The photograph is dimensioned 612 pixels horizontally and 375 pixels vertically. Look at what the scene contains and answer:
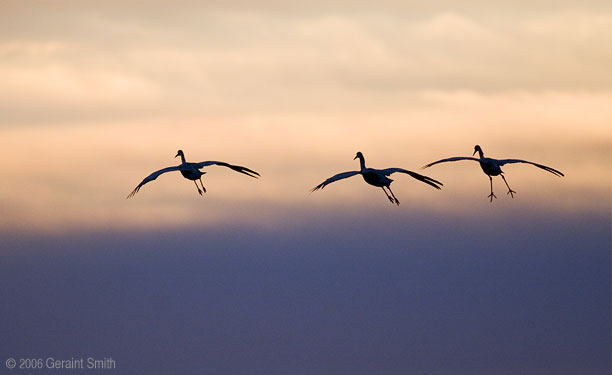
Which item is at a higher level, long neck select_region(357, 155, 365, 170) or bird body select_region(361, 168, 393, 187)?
long neck select_region(357, 155, 365, 170)

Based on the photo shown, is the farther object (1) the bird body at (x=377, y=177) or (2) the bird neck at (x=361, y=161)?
(2) the bird neck at (x=361, y=161)

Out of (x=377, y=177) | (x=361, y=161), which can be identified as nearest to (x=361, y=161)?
(x=361, y=161)

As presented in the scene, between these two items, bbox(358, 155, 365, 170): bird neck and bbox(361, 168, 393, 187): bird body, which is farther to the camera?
bbox(358, 155, 365, 170): bird neck

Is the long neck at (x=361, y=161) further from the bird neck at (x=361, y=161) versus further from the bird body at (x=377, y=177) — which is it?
the bird body at (x=377, y=177)

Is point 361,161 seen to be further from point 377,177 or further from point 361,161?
point 377,177

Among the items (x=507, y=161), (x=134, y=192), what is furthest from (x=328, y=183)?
(x=507, y=161)

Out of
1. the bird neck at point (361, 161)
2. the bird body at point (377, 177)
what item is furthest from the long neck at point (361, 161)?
the bird body at point (377, 177)

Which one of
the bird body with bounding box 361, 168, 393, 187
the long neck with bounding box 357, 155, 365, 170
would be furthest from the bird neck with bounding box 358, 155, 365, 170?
the bird body with bounding box 361, 168, 393, 187

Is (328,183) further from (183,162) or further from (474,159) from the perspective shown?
(183,162)

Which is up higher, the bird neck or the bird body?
the bird neck

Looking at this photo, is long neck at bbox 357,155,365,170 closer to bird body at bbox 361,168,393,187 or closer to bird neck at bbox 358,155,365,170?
bird neck at bbox 358,155,365,170

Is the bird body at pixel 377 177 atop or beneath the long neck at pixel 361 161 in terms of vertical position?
beneath

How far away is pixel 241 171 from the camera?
12088 cm

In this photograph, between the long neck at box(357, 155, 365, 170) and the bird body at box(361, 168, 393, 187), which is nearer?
the bird body at box(361, 168, 393, 187)
